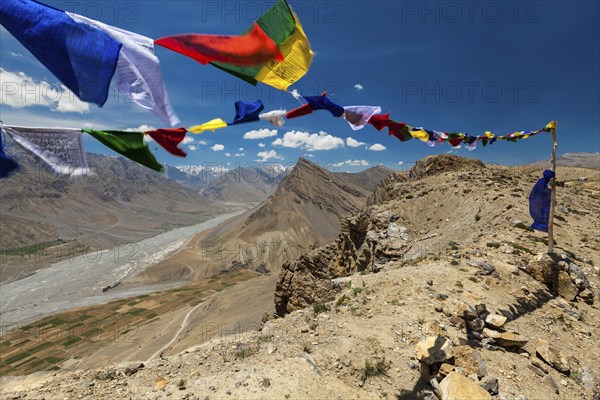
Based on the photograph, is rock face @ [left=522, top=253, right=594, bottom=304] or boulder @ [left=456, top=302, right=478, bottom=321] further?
rock face @ [left=522, top=253, right=594, bottom=304]

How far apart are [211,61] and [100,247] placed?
591ft

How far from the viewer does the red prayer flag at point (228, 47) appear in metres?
6.18

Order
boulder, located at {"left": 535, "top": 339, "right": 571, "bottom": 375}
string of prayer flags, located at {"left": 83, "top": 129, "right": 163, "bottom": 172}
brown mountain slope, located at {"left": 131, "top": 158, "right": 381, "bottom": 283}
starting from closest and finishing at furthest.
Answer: string of prayer flags, located at {"left": 83, "top": 129, "right": 163, "bottom": 172} → boulder, located at {"left": 535, "top": 339, "right": 571, "bottom": 375} → brown mountain slope, located at {"left": 131, "top": 158, "right": 381, "bottom": 283}

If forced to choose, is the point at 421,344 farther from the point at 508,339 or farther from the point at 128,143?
the point at 128,143

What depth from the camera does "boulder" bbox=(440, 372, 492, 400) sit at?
6.16 meters

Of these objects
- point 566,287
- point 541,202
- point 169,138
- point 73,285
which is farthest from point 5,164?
point 73,285

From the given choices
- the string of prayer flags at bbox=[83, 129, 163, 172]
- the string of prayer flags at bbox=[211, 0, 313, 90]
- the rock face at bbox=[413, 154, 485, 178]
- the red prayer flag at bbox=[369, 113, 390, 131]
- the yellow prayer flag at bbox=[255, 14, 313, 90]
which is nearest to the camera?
the string of prayer flags at bbox=[83, 129, 163, 172]

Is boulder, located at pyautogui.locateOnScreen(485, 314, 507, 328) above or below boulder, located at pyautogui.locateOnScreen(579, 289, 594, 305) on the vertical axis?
below

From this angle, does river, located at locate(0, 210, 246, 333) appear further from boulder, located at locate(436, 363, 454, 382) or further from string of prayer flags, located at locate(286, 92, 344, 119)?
boulder, located at locate(436, 363, 454, 382)

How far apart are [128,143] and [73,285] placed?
4769 inches

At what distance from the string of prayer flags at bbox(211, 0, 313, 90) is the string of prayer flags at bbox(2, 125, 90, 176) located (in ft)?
10.4

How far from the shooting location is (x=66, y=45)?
18.9 feet

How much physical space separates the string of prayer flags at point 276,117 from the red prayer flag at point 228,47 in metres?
1.10

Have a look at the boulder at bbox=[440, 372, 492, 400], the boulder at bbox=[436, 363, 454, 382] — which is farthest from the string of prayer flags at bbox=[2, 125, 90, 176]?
the boulder at bbox=[436, 363, 454, 382]
